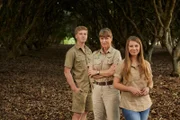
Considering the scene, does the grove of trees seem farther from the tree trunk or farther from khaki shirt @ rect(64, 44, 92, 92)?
khaki shirt @ rect(64, 44, 92, 92)

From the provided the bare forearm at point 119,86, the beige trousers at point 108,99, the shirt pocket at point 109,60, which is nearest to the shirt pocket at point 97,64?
the shirt pocket at point 109,60

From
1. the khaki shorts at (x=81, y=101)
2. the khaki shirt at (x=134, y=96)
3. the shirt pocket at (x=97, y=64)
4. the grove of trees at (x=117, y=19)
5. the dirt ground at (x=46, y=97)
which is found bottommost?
the dirt ground at (x=46, y=97)

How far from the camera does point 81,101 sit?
5609 millimetres

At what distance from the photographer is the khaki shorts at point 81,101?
18.3 feet

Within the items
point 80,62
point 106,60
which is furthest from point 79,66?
point 106,60

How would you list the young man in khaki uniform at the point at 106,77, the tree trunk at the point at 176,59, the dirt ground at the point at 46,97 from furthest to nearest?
the tree trunk at the point at 176,59
the dirt ground at the point at 46,97
the young man in khaki uniform at the point at 106,77

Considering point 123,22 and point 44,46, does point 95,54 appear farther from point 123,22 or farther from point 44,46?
point 44,46

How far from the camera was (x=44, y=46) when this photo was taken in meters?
31.1

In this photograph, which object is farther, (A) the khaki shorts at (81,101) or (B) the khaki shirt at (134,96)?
(A) the khaki shorts at (81,101)

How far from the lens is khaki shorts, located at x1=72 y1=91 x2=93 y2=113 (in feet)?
18.3

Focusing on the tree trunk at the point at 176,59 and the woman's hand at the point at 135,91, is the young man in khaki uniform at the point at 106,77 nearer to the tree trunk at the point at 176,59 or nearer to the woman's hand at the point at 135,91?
the woman's hand at the point at 135,91

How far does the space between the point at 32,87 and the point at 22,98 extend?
68.5 inches

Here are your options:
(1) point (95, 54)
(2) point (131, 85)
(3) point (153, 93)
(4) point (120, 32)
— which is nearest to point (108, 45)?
(1) point (95, 54)

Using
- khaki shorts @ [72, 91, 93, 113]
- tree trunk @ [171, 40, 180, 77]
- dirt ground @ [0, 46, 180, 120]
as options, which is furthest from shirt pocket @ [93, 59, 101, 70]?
tree trunk @ [171, 40, 180, 77]
